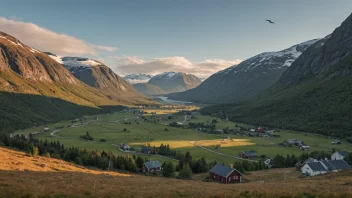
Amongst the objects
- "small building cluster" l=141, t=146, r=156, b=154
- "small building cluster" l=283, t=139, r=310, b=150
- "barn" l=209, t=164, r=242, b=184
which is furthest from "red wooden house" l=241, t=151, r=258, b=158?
"barn" l=209, t=164, r=242, b=184

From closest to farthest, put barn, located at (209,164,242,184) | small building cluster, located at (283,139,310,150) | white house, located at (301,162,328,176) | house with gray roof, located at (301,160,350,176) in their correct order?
barn, located at (209,164,242,184)
white house, located at (301,162,328,176)
house with gray roof, located at (301,160,350,176)
small building cluster, located at (283,139,310,150)

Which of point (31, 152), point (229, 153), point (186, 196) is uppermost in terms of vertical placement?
point (186, 196)

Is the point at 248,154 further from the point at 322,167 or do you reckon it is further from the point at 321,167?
the point at 321,167

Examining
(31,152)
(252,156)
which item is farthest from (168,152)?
(31,152)

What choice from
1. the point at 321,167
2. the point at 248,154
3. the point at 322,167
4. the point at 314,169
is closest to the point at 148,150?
the point at 248,154

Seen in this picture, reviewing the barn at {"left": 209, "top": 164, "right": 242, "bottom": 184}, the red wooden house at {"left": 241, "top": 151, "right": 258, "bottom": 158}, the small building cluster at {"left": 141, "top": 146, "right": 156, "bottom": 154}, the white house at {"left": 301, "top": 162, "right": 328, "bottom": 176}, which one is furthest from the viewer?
the small building cluster at {"left": 141, "top": 146, "right": 156, "bottom": 154}

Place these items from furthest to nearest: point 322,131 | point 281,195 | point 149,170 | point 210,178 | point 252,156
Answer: point 322,131
point 252,156
point 149,170
point 210,178
point 281,195

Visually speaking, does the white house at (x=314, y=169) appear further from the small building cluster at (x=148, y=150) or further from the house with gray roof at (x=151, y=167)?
the small building cluster at (x=148, y=150)

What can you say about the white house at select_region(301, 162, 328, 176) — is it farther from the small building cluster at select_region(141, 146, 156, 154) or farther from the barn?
the small building cluster at select_region(141, 146, 156, 154)

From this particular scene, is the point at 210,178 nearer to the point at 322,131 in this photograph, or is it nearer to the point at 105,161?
the point at 105,161

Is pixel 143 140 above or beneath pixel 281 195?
beneath

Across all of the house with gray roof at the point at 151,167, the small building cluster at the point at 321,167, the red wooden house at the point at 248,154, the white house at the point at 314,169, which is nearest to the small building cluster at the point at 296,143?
the red wooden house at the point at 248,154
